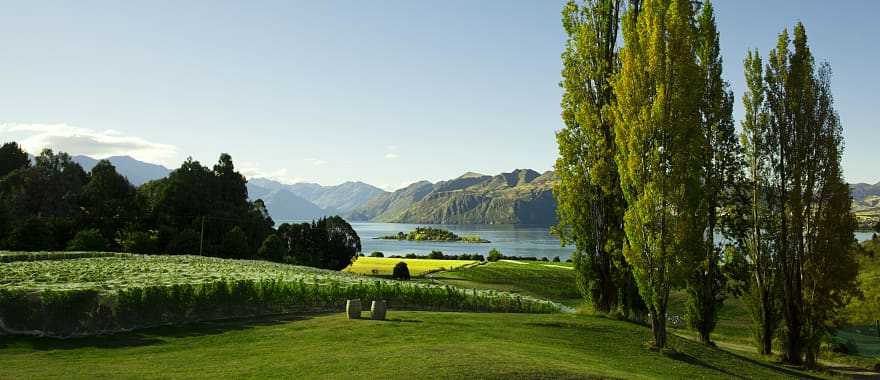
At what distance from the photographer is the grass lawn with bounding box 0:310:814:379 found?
1576 centimetres

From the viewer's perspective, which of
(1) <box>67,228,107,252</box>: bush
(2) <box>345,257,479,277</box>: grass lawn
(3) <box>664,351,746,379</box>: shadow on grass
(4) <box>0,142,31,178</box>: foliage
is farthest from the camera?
(4) <box>0,142,31,178</box>: foliage

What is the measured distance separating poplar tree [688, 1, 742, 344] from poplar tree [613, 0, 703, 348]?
23.5 feet

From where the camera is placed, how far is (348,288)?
3228cm

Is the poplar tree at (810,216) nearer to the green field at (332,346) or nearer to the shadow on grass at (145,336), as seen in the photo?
the green field at (332,346)

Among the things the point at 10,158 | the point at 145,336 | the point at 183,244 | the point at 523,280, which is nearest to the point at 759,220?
the point at 145,336

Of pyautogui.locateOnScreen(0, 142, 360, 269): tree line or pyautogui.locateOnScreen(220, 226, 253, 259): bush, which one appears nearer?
pyautogui.locateOnScreen(0, 142, 360, 269): tree line

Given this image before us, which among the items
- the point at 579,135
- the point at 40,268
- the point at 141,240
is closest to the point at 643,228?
the point at 579,135

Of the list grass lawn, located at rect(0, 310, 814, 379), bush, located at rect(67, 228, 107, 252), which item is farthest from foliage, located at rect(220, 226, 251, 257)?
grass lawn, located at rect(0, 310, 814, 379)

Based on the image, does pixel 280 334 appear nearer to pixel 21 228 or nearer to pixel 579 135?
pixel 579 135

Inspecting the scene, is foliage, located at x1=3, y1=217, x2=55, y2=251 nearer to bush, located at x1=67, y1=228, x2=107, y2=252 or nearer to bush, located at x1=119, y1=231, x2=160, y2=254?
bush, located at x1=67, y1=228, x2=107, y2=252

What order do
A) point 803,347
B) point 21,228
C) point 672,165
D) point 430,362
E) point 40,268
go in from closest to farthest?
point 430,362
point 672,165
point 803,347
point 40,268
point 21,228

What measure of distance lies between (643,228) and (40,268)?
117ft

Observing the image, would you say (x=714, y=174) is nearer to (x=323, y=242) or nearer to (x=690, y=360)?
(x=690, y=360)

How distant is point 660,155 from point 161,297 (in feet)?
76.1
